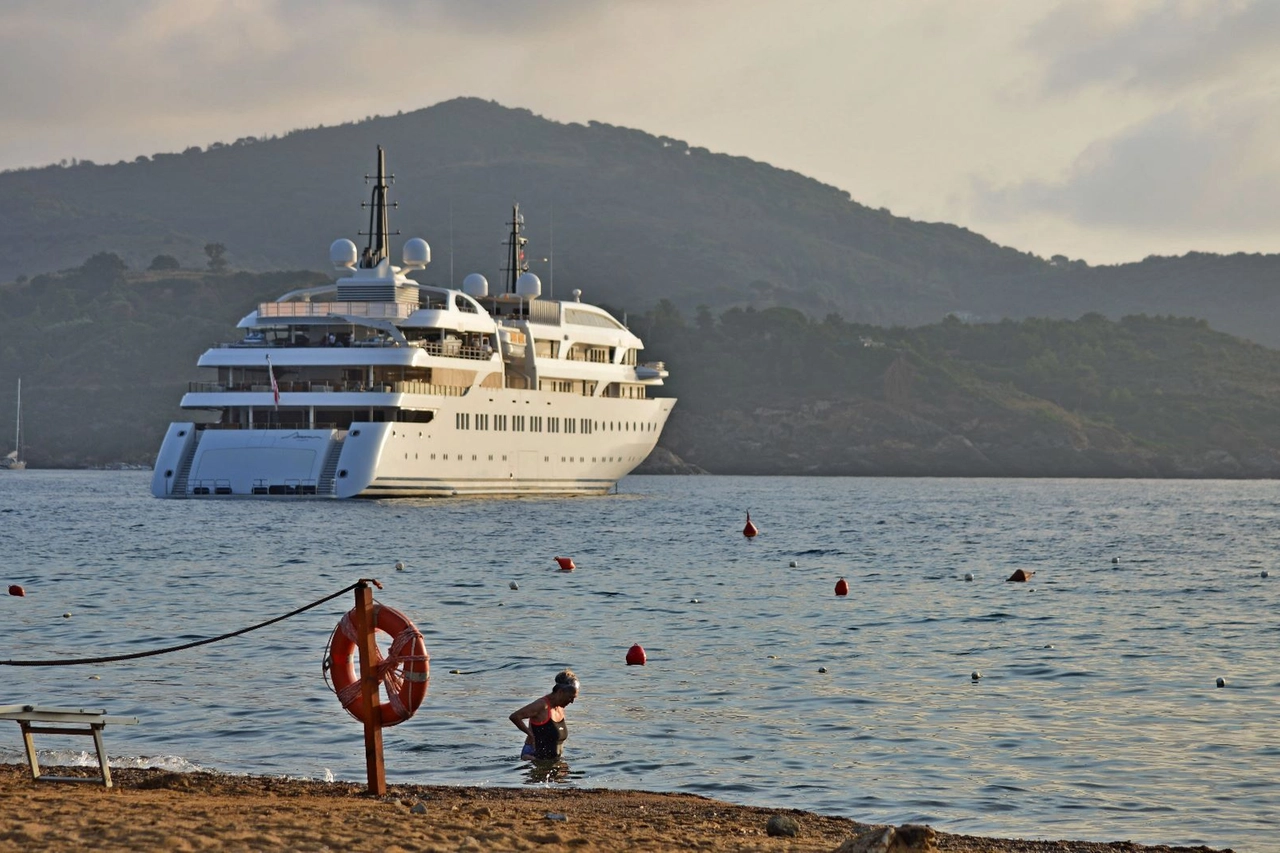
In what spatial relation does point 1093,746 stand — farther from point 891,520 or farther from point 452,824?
point 891,520

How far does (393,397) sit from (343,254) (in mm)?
12958

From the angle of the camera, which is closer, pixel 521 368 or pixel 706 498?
pixel 521 368

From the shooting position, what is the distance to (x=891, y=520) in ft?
254

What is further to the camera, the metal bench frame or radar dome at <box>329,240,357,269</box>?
radar dome at <box>329,240,357,269</box>

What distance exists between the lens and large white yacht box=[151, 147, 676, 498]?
68938 millimetres

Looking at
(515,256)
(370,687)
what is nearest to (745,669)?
(370,687)

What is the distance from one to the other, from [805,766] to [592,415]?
240 ft

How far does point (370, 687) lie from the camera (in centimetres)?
1440

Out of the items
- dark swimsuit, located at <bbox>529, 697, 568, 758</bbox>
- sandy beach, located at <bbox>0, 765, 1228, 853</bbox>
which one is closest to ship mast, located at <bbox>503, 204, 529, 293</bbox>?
dark swimsuit, located at <bbox>529, 697, 568, 758</bbox>

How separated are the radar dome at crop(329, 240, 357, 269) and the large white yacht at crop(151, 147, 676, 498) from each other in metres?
0.08

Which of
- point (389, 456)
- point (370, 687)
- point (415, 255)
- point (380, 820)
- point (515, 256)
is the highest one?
point (515, 256)

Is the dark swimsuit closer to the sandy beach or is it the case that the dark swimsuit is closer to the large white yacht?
the sandy beach

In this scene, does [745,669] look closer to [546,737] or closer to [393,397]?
[546,737]

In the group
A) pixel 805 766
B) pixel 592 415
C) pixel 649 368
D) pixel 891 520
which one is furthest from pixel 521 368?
pixel 805 766
